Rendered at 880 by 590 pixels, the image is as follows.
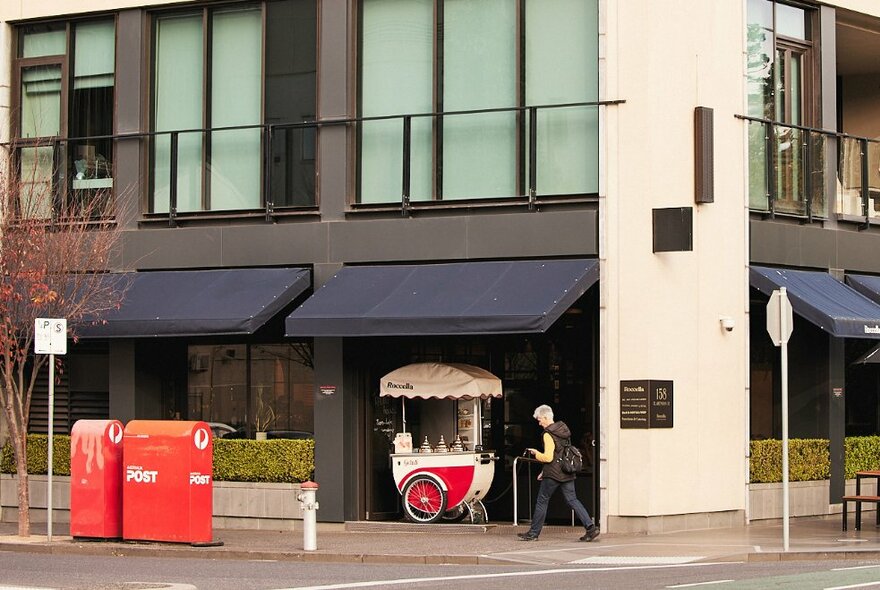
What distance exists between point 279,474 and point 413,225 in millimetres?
4013

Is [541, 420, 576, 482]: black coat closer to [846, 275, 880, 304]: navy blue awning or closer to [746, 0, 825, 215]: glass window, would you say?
[746, 0, 825, 215]: glass window

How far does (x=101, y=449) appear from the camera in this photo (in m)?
20.2

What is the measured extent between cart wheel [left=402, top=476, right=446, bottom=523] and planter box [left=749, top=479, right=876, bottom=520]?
433 centimetres

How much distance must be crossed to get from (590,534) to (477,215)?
486cm

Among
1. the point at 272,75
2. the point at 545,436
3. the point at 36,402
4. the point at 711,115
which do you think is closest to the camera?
the point at 545,436

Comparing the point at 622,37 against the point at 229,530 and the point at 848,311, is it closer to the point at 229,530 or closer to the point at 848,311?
the point at 848,311

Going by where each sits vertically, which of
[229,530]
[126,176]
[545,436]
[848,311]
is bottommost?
[229,530]

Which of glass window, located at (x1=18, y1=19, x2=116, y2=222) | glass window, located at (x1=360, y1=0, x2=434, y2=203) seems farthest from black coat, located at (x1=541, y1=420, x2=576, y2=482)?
glass window, located at (x1=18, y1=19, x2=116, y2=222)

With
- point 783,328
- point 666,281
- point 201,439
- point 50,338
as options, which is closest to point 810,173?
point 666,281

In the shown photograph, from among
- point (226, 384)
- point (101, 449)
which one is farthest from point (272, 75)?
point (101, 449)

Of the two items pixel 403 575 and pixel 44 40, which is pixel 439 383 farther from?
pixel 44 40

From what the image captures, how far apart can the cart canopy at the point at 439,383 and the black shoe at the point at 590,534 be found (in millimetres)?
2824

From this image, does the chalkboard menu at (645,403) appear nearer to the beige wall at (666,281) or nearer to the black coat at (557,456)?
the beige wall at (666,281)

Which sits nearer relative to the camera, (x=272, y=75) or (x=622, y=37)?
(x=622, y=37)
